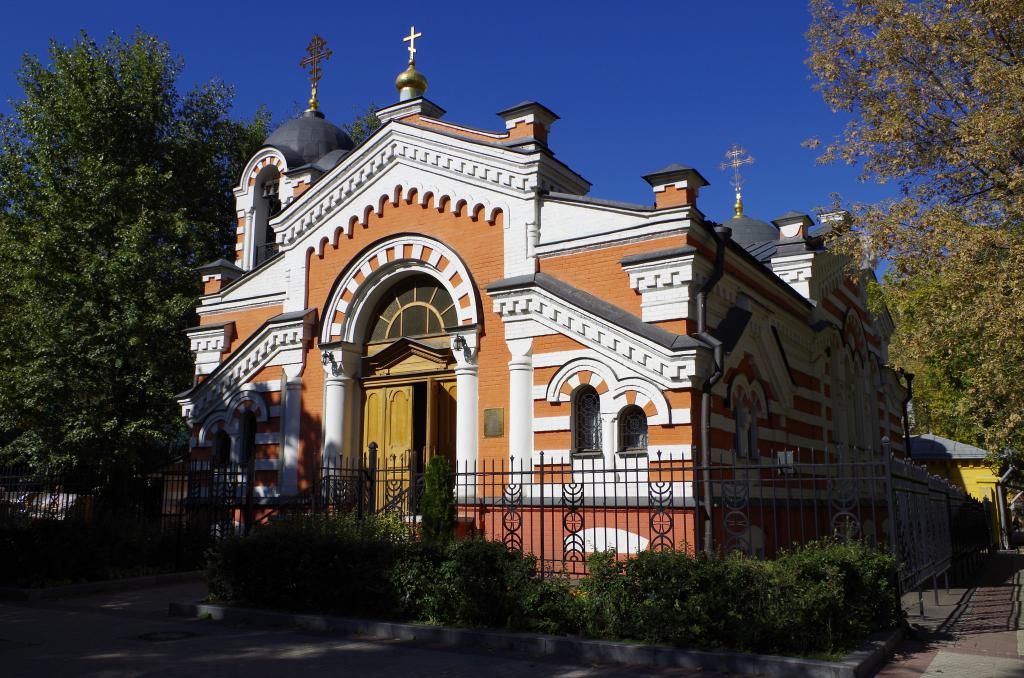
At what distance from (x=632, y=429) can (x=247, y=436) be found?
8.57 m

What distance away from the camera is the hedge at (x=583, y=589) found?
7.84 meters

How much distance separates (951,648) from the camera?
858 centimetres

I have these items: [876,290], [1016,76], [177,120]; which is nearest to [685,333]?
[1016,76]

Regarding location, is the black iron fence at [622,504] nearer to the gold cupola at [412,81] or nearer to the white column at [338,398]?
the white column at [338,398]

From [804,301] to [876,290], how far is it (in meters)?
22.5

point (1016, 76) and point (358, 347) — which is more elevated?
point (1016, 76)

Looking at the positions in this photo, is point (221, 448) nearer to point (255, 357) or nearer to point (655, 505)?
point (255, 357)

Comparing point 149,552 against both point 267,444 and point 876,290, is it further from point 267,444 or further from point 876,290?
point 876,290

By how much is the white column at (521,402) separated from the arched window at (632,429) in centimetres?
152

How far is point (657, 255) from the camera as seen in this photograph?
1315cm

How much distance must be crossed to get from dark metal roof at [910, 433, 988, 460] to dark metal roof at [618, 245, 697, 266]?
21.1 meters

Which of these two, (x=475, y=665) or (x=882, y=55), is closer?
(x=475, y=665)

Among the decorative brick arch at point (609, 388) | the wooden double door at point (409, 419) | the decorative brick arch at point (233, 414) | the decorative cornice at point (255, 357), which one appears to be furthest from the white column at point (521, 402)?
the decorative brick arch at point (233, 414)

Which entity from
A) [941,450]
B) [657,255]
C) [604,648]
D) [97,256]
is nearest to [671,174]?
[657,255]
